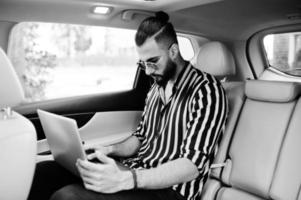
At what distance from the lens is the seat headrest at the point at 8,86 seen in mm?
1393

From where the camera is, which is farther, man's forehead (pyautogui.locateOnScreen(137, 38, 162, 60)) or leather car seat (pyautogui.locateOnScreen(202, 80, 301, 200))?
man's forehead (pyautogui.locateOnScreen(137, 38, 162, 60))

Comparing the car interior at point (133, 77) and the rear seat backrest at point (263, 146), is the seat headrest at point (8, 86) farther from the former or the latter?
the rear seat backrest at point (263, 146)

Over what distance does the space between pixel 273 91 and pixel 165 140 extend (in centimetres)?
59

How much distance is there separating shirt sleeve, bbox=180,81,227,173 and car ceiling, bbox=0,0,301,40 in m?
0.68

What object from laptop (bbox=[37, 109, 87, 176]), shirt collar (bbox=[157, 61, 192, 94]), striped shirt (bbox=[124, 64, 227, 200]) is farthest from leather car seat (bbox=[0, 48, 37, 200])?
shirt collar (bbox=[157, 61, 192, 94])

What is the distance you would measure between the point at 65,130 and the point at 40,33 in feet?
3.51

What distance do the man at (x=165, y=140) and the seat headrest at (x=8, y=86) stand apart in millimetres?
360

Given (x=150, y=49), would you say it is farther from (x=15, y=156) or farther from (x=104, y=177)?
(x=15, y=156)

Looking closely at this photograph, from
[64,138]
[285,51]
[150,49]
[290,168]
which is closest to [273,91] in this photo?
[290,168]

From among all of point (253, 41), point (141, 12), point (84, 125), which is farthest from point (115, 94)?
point (253, 41)

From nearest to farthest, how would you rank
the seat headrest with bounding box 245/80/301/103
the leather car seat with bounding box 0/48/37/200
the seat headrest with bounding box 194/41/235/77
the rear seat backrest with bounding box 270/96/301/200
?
the leather car seat with bounding box 0/48/37/200
the rear seat backrest with bounding box 270/96/301/200
the seat headrest with bounding box 245/80/301/103
the seat headrest with bounding box 194/41/235/77

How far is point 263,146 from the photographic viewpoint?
1.74 meters

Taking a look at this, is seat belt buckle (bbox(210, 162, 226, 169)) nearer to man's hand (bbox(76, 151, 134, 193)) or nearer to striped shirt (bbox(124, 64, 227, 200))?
striped shirt (bbox(124, 64, 227, 200))

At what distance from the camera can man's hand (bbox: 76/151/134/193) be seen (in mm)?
1433
